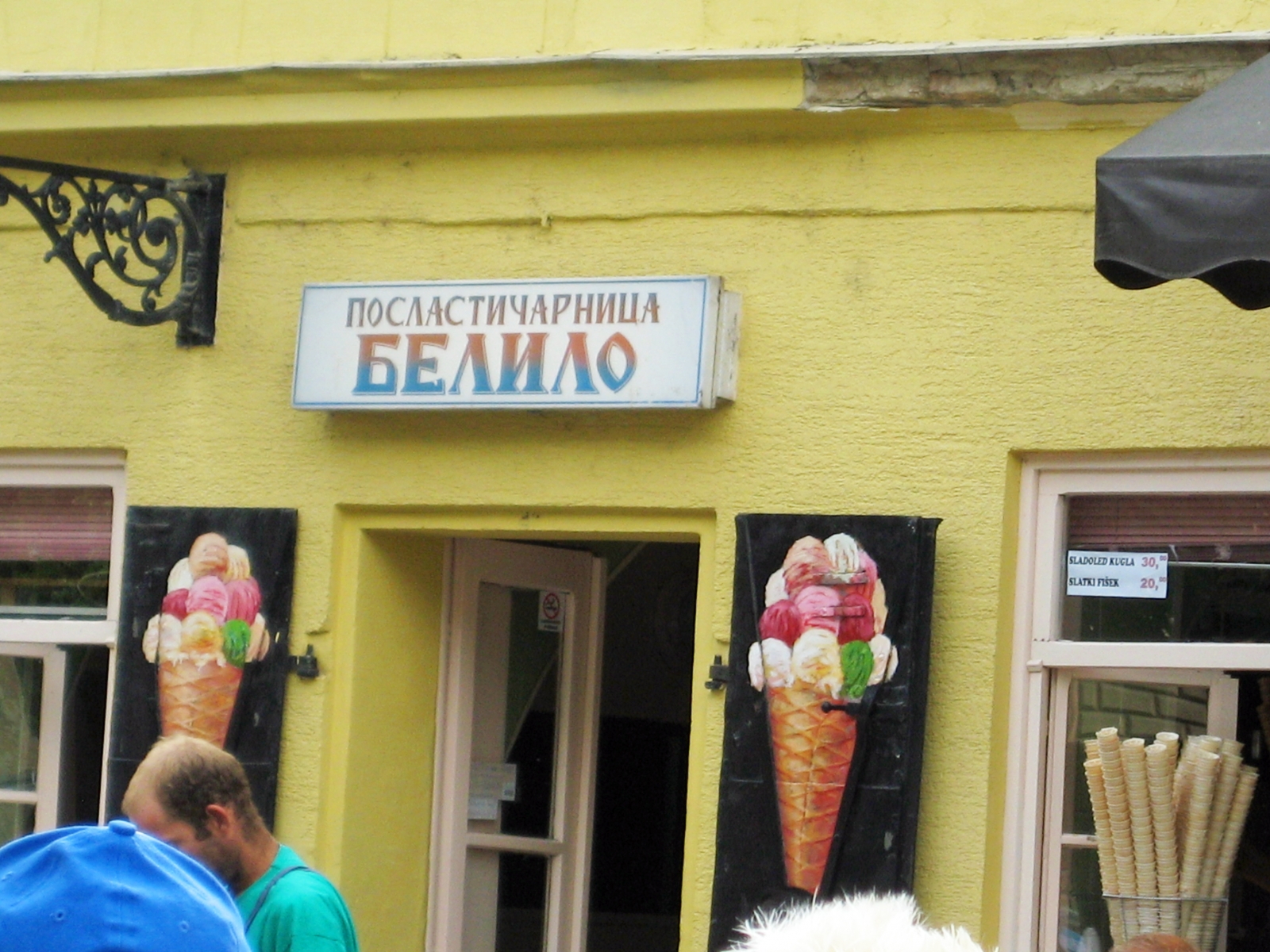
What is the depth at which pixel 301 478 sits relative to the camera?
19.2 ft

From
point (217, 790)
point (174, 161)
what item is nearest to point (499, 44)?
point (174, 161)

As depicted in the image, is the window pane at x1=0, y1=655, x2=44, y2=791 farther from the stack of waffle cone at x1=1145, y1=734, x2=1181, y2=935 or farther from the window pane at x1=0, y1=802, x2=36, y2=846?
the stack of waffle cone at x1=1145, y1=734, x2=1181, y2=935

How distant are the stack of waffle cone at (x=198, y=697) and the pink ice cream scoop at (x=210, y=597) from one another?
0.14 m

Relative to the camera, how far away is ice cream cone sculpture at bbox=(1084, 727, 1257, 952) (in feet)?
16.1

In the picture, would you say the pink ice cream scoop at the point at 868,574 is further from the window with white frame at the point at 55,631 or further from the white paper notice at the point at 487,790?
the window with white frame at the point at 55,631

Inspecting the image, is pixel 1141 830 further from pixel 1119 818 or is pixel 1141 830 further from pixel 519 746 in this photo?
pixel 519 746

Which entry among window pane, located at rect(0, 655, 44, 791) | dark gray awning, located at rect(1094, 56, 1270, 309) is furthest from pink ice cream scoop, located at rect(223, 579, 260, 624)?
dark gray awning, located at rect(1094, 56, 1270, 309)

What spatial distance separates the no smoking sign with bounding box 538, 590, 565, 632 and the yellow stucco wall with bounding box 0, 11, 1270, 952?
0.57 metres

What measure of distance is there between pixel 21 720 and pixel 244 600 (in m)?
1.13

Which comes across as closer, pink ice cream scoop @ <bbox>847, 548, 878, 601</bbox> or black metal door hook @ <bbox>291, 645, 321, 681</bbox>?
pink ice cream scoop @ <bbox>847, 548, 878, 601</bbox>

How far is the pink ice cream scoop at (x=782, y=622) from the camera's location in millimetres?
5199

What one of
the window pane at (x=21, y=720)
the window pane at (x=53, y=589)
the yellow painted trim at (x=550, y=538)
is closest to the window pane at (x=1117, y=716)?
the yellow painted trim at (x=550, y=538)

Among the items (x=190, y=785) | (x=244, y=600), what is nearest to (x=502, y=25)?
(x=244, y=600)

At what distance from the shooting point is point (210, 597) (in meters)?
5.84
